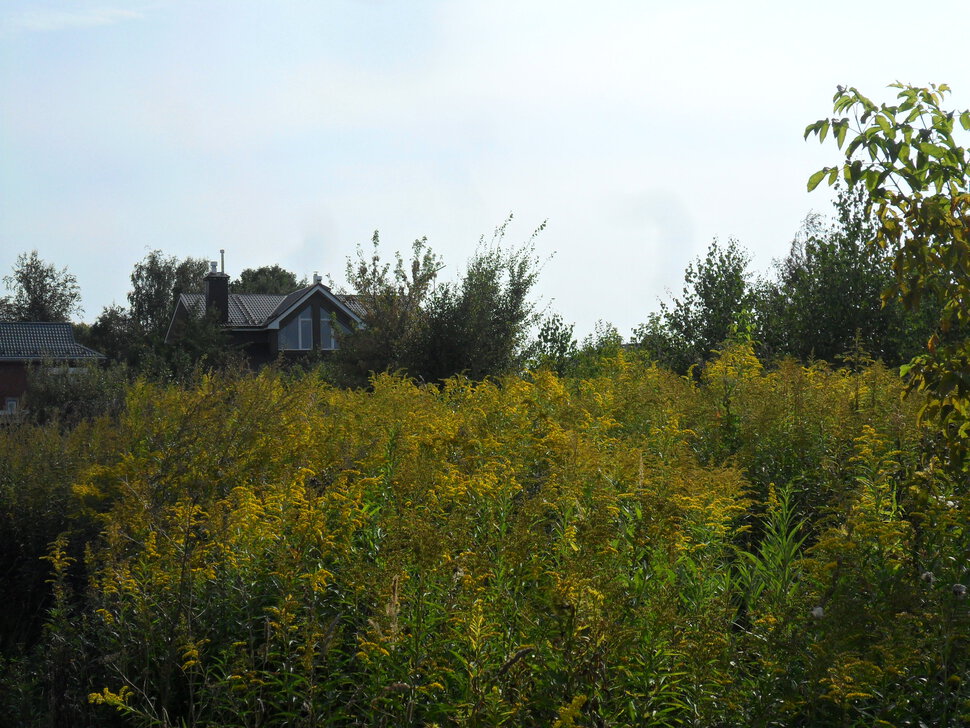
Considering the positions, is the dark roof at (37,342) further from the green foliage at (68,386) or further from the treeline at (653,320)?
the treeline at (653,320)

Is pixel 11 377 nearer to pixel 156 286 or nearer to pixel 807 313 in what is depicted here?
pixel 156 286

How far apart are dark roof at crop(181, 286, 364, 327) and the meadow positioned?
40.1m

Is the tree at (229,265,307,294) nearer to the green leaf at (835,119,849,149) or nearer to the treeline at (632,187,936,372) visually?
the treeline at (632,187,936,372)

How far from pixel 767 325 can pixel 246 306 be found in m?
38.0

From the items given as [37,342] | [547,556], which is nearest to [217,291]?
[37,342]

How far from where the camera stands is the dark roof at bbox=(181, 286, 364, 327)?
1890 inches

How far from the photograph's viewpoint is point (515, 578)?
4.47 meters

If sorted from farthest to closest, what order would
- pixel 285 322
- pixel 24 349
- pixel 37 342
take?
pixel 37 342 → pixel 24 349 → pixel 285 322

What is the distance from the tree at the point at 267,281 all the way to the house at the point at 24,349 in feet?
70.2

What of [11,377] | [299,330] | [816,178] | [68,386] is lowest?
[816,178]

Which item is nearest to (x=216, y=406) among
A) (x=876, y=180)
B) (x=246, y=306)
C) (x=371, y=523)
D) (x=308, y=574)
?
(x=371, y=523)

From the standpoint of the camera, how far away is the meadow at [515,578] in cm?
363

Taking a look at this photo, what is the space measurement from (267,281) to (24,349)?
26.5m

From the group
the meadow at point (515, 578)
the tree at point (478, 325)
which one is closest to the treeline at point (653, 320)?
the tree at point (478, 325)
